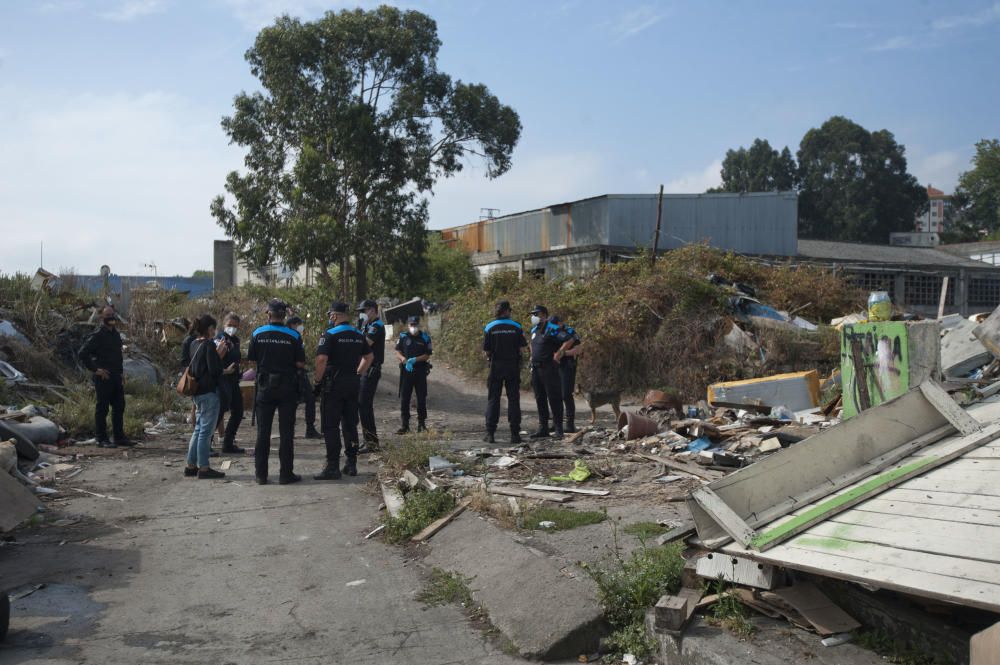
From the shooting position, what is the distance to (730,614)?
13.7 feet

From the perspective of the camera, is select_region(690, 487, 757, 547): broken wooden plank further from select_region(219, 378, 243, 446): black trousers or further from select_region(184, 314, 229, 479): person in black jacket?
select_region(219, 378, 243, 446): black trousers

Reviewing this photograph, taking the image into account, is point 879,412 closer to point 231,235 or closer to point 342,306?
point 342,306

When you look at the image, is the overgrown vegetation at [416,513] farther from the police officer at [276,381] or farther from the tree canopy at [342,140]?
the tree canopy at [342,140]

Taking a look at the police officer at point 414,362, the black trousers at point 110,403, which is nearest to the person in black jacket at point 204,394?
the black trousers at point 110,403

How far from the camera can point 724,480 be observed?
15.4 feet

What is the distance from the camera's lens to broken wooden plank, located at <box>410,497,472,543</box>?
21.8ft

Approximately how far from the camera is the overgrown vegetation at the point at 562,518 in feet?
20.9

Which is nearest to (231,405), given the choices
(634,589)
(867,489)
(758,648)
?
(634,589)

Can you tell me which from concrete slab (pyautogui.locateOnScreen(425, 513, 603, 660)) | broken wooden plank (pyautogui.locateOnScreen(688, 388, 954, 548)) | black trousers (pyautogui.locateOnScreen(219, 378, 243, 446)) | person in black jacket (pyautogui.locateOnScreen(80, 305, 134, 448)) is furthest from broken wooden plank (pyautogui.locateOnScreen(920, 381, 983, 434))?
person in black jacket (pyautogui.locateOnScreen(80, 305, 134, 448))

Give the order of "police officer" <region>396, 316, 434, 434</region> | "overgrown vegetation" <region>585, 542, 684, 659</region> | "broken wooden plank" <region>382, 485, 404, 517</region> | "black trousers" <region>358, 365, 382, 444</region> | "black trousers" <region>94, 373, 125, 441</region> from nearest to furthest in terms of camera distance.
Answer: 1. "overgrown vegetation" <region>585, 542, 684, 659</region>
2. "broken wooden plank" <region>382, 485, 404, 517</region>
3. "black trousers" <region>358, 365, 382, 444</region>
4. "black trousers" <region>94, 373, 125, 441</region>
5. "police officer" <region>396, 316, 434, 434</region>

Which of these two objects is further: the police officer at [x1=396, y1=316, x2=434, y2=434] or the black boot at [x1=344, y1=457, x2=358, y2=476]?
the police officer at [x1=396, y1=316, x2=434, y2=434]

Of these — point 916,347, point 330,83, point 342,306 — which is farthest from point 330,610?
point 330,83

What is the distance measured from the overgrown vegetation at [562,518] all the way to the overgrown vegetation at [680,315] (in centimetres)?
948

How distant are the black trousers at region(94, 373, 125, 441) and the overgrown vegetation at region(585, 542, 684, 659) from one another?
27.7 ft
